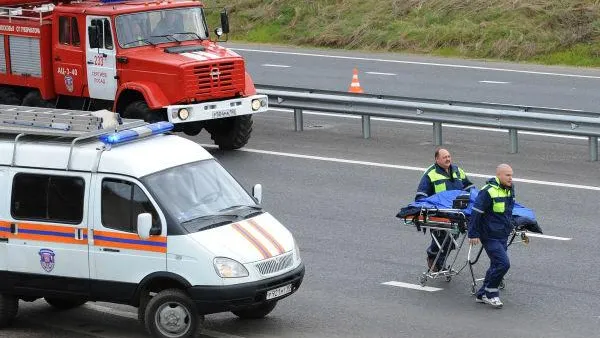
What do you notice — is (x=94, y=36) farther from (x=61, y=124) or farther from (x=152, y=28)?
(x=61, y=124)

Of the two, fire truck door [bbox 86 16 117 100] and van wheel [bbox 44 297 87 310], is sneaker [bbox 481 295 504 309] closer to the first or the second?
van wheel [bbox 44 297 87 310]

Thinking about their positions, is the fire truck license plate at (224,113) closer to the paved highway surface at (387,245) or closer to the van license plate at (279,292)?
the paved highway surface at (387,245)

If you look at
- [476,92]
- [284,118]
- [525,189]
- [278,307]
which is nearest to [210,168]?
[278,307]

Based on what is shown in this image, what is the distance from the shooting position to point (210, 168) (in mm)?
13398

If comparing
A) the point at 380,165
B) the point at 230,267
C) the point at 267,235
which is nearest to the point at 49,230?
the point at 230,267

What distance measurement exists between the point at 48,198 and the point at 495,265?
14.8 feet

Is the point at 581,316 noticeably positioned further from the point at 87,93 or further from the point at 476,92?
the point at 476,92

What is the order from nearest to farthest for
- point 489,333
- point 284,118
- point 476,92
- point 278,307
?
1. point 489,333
2. point 278,307
3. point 284,118
4. point 476,92

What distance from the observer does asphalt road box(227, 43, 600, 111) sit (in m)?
28.2

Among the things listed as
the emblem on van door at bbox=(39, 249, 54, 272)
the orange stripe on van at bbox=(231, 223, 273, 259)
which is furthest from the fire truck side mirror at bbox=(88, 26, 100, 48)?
the orange stripe on van at bbox=(231, 223, 273, 259)

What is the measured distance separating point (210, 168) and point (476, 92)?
1620cm

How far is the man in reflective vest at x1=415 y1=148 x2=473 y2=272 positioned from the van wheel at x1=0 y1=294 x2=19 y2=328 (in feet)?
14.5

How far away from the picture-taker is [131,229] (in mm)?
12555

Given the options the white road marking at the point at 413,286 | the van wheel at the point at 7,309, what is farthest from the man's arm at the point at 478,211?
the van wheel at the point at 7,309
